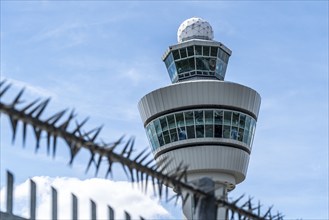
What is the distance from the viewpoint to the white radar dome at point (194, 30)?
84619 millimetres

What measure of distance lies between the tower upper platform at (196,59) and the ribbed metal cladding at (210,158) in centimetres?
997

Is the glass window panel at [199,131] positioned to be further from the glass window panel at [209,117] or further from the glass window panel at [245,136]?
the glass window panel at [245,136]

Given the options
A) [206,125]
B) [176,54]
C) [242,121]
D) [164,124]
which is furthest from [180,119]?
[176,54]

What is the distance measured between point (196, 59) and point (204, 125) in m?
10.0

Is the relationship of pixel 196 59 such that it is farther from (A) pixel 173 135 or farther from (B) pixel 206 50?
(A) pixel 173 135

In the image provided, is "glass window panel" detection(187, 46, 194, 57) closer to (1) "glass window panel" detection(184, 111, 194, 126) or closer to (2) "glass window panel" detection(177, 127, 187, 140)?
(1) "glass window panel" detection(184, 111, 194, 126)

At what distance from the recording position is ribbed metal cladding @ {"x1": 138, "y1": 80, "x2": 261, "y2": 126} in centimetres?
7625

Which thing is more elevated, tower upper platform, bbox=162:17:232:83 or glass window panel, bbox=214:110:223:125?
tower upper platform, bbox=162:17:232:83

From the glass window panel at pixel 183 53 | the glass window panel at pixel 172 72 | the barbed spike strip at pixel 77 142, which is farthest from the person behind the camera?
the glass window panel at pixel 172 72

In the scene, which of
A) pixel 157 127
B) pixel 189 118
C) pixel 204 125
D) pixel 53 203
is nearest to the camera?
pixel 53 203

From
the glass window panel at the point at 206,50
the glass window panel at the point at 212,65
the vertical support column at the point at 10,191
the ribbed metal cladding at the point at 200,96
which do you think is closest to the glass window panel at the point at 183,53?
the glass window panel at the point at 206,50

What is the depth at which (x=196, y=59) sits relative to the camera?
268 ft

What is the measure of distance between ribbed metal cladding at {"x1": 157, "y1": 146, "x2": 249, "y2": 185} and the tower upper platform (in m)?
9.97

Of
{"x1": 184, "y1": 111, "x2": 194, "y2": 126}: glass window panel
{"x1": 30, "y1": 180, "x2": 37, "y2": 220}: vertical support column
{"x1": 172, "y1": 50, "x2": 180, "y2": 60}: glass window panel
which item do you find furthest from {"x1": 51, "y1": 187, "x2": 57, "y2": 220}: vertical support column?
{"x1": 172, "y1": 50, "x2": 180, "y2": 60}: glass window panel
